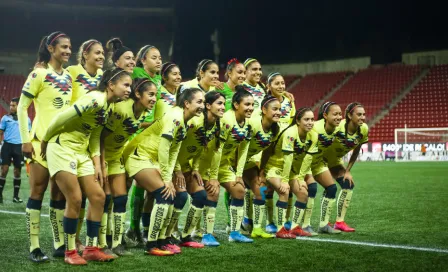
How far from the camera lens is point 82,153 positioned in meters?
5.48

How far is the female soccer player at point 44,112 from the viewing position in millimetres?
5602

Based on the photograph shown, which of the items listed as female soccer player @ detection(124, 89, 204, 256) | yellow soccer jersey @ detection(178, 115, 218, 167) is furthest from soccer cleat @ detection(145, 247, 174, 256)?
yellow soccer jersey @ detection(178, 115, 218, 167)

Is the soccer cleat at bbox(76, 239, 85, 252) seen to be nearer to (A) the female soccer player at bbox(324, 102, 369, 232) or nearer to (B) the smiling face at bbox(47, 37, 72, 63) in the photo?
(B) the smiling face at bbox(47, 37, 72, 63)

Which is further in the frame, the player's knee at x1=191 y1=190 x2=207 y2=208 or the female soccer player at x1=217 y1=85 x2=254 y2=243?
the female soccer player at x1=217 y1=85 x2=254 y2=243

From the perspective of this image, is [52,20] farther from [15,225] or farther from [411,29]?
[15,225]

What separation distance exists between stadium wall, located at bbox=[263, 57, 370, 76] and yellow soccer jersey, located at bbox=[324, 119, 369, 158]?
95.6 ft

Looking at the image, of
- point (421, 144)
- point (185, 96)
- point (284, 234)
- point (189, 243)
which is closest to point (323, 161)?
point (284, 234)

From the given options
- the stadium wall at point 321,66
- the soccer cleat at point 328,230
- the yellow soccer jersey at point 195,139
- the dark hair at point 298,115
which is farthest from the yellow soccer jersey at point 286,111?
the stadium wall at point 321,66

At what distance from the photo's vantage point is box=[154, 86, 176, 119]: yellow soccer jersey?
6.84m

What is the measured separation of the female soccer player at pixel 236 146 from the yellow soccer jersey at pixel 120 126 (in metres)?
1.25

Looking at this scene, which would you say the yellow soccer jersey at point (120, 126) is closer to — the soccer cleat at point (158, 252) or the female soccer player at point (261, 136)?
the soccer cleat at point (158, 252)

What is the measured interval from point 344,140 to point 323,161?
1.31 feet

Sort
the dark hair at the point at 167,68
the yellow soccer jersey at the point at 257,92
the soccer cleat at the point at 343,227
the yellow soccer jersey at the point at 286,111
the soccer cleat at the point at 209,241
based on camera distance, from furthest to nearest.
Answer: the yellow soccer jersey at the point at 286,111, the yellow soccer jersey at the point at 257,92, the soccer cleat at the point at 343,227, the dark hair at the point at 167,68, the soccer cleat at the point at 209,241

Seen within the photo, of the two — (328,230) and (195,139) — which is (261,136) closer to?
(195,139)
